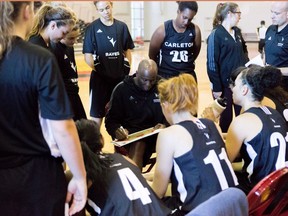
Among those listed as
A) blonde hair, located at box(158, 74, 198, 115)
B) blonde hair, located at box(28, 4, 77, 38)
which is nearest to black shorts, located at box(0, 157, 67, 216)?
blonde hair, located at box(158, 74, 198, 115)

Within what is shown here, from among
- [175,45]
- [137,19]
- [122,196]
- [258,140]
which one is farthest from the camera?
[137,19]

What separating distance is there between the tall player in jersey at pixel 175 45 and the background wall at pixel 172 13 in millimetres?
11996

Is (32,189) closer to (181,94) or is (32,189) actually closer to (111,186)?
(111,186)

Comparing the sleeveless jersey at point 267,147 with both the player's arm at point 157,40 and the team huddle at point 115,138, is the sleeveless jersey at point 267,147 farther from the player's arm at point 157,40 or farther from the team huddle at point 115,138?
the player's arm at point 157,40

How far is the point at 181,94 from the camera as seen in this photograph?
6.47 feet

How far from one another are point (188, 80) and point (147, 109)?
35.8 inches

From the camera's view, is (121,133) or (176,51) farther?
(176,51)

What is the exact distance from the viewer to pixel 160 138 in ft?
6.19

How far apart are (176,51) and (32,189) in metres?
2.36

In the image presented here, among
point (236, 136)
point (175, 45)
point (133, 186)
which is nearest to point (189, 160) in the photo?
point (133, 186)

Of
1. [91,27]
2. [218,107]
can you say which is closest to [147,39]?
[91,27]

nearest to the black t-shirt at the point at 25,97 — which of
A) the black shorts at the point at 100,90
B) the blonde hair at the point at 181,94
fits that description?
the blonde hair at the point at 181,94

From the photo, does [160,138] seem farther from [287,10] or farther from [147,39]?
[147,39]

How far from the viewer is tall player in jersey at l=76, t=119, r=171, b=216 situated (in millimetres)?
1685
